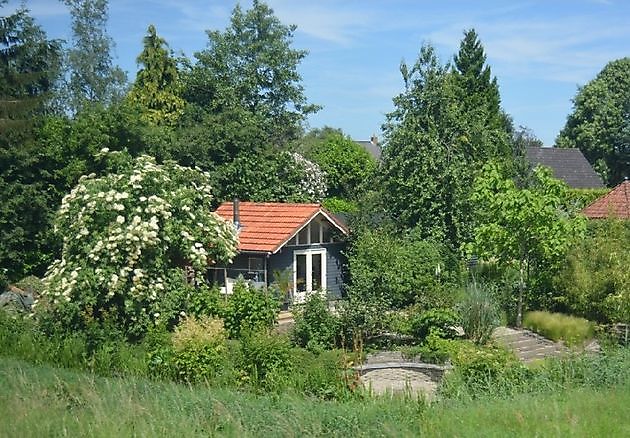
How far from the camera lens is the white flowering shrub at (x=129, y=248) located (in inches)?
597

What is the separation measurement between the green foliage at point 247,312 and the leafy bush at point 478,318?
182 inches

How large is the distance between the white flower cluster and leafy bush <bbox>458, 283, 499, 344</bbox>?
678 inches

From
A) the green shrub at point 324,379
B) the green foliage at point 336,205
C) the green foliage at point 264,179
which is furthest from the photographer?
the green foliage at point 336,205

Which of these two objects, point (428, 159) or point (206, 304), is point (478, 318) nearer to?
point (206, 304)

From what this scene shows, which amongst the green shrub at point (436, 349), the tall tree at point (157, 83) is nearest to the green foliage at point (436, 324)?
the green shrub at point (436, 349)

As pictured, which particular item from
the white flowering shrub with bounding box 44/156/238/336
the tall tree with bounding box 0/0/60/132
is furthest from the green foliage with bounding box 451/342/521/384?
the tall tree with bounding box 0/0/60/132

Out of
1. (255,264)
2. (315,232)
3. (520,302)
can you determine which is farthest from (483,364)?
(315,232)

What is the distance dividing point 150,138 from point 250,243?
586 cm

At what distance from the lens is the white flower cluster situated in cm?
3472

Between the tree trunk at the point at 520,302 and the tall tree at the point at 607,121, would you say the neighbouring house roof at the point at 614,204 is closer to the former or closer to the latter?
the tree trunk at the point at 520,302

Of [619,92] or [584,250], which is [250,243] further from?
[619,92]

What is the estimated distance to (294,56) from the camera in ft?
136

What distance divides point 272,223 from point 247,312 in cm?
905

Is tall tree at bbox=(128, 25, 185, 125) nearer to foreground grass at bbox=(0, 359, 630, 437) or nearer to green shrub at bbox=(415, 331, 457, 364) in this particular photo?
green shrub at bbox=(415, 331, 457, 364)
